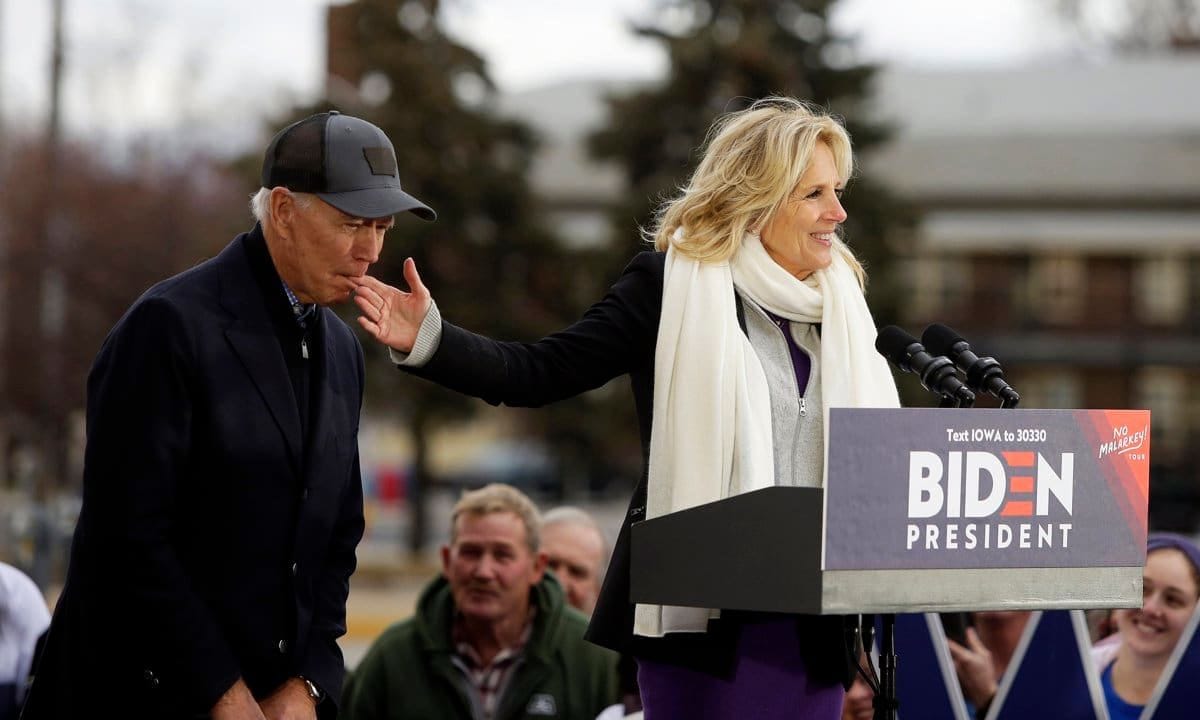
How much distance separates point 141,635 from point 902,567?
147 centimetres

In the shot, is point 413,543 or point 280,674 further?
point 413,543

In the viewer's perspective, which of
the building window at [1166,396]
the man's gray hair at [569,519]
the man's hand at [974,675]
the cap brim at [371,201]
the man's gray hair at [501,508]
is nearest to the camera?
the cap brim at [371,201]

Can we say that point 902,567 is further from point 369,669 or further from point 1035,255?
point 1035,255

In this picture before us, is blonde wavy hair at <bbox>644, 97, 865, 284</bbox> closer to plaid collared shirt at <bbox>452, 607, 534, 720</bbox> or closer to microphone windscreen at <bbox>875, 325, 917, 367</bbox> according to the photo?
microphone windscreen at <bbox>875, 325, 917, 367</bbox>

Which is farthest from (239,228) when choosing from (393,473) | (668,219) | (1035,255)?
(1035,255)

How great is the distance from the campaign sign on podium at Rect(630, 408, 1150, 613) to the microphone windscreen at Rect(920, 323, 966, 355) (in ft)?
1.45

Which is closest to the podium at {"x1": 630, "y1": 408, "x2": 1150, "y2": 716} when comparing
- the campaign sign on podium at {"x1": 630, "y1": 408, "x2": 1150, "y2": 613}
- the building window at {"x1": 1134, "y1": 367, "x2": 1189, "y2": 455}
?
the campaign sign on podium at {"x1": 630, "y1": 408, "x2": 1150, "y2": 613}

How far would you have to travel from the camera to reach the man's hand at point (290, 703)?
3.81 m

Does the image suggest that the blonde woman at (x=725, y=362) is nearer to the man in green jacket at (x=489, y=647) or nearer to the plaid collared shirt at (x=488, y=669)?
the man in green jacket at (x=489, y=647)

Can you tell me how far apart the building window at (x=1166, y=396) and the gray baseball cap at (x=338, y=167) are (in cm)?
4836

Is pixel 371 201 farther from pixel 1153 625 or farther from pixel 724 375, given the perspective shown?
pixel 1153 625

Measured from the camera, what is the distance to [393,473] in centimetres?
4612

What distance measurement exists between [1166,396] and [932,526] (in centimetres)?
4922

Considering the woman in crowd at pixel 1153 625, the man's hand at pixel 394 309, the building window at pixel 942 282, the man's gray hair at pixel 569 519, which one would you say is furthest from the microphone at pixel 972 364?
the building window at pixel 942 282
